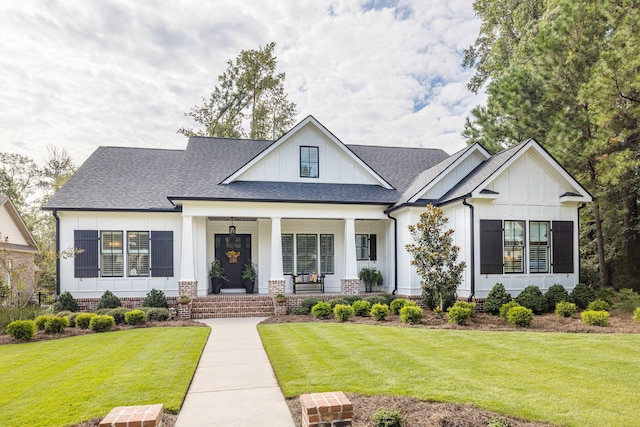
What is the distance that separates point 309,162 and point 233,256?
15.9 ft

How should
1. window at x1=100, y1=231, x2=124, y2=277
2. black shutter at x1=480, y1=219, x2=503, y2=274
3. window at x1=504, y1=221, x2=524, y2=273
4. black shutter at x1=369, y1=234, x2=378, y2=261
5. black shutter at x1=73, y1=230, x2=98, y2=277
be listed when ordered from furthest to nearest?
black shutter at x1=369, y1=234, x2=378, y2=261, window at x1=100, y1=231, x2=124, y2=277, black shutter at x1=73, y1=230, x2=98, y2=277, window at x1=504, y1=221, x2=524, y2=273, black shutter at x1=480, y1=219, x2=503, y2=274

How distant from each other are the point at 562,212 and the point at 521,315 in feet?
17.8

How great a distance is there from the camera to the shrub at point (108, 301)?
13937 mm

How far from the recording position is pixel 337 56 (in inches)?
722

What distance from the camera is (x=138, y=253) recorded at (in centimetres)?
1530

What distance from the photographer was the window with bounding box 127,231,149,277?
599 inches

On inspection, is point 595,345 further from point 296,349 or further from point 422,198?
point 422,198

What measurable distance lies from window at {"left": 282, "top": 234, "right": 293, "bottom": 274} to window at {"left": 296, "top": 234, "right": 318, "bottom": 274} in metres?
0.25

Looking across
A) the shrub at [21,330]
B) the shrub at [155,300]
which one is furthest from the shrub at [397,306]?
the shrub at [21,330]

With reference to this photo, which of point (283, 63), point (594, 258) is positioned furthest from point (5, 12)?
point (594, 258)

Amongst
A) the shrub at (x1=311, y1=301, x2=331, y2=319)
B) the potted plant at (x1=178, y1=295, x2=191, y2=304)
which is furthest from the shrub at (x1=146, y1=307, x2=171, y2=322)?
the shrub at (x1=311, y1=301, x2=331, y2=319)

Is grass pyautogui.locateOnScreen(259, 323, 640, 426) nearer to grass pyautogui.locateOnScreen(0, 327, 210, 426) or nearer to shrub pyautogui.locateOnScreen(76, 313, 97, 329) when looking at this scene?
grass pyautogui.locateOnScreen(0, 327, 210, 426)

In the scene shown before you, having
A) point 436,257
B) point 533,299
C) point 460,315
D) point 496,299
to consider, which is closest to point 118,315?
point 436,257

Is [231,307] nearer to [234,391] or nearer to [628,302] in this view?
[234,391]
